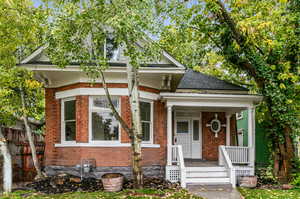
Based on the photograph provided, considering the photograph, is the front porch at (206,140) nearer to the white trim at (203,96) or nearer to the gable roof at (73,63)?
the white trim at (203,96)

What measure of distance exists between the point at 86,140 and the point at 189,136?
203 inches

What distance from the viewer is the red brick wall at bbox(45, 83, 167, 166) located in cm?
959

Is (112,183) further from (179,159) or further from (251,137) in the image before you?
(251,137)

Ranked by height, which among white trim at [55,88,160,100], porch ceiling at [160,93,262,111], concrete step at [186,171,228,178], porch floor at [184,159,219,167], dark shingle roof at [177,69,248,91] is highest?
dark shingle roof at [177,69,248,91]

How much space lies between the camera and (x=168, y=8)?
8.45 m

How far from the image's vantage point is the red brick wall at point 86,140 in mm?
9586

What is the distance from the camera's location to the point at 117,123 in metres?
9.86

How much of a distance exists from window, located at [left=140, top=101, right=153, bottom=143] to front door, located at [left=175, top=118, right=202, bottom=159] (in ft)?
8.68

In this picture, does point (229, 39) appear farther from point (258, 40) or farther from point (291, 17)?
point (291, 17)

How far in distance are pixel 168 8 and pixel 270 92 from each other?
16.3 ft

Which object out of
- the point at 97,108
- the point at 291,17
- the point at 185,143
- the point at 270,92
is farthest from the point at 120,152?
the point at 291,17

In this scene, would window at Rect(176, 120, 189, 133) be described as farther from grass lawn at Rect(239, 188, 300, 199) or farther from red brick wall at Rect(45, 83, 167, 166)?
grass lawn at Rect(239, 188, 300, 199)

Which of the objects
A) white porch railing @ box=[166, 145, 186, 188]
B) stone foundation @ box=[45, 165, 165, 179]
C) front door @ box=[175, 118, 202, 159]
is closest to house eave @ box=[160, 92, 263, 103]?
white porch railing @ box=[166, 145, 186, 188]

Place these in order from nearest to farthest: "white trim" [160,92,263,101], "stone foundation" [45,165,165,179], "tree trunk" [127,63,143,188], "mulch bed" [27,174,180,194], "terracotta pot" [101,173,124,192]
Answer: "tree trunk" [127,63,143,188] < "terracotta pot" [101,173,124,192] < "mulch bed" [27,174,180,194] < "stone foundation" [45,165,165,179] < "white trim" [160,92,263,101]
